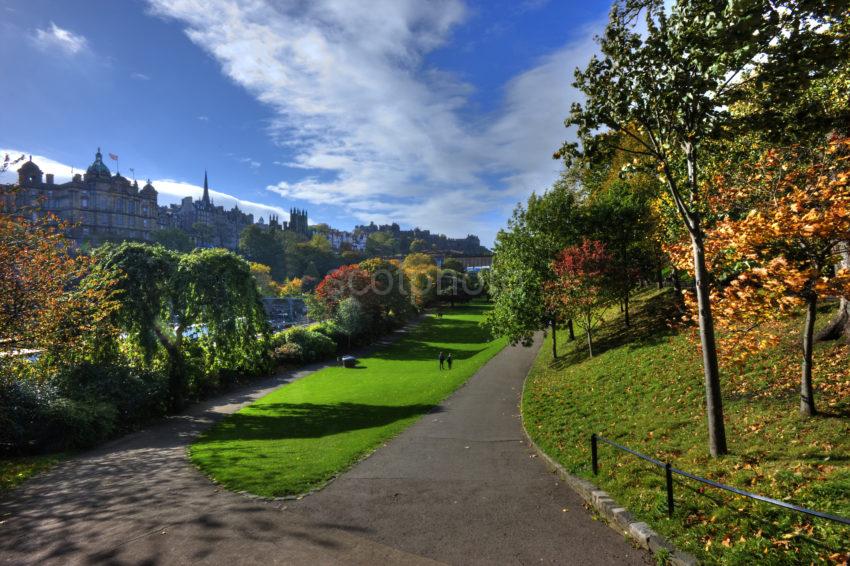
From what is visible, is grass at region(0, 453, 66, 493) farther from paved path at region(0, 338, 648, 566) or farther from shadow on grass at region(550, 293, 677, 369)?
shadow on grass at region(550, 293, 677, 369)

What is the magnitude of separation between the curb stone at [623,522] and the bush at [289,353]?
1080 inches

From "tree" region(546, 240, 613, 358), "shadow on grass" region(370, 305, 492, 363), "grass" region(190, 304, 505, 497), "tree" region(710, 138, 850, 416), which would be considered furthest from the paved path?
"shadow on grass" region(370, 305, 492, 363)

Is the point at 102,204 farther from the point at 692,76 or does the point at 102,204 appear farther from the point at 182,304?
the point at 692,76

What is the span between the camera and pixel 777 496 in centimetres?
619

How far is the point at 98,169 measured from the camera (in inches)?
5207

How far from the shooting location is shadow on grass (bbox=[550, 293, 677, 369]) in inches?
791

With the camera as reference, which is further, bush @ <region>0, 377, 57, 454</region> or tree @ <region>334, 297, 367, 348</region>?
tree @ <region>334, 297, 367, 348</region>

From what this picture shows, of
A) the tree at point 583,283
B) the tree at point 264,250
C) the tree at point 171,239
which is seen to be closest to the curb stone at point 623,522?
the tree at point 583,283

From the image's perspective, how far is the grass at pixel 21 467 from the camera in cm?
1062

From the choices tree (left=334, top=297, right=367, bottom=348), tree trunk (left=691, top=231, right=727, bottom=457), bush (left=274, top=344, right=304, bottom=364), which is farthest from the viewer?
tree (left=334, top=297, right=367, bottom=348)

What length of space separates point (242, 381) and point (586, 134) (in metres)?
25.4

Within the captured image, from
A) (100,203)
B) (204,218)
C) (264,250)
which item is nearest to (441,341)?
(264,250)

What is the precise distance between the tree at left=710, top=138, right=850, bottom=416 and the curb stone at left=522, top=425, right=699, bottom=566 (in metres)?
3.90

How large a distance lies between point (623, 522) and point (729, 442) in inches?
147
